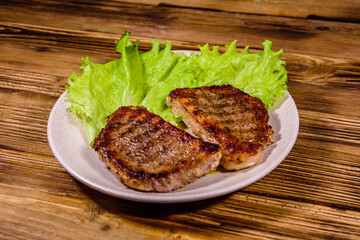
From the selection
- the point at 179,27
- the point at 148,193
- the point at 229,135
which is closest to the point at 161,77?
the point at 229,135

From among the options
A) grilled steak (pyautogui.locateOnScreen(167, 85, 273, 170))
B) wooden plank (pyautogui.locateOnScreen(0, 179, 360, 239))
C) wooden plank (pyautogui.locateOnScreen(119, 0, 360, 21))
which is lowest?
wooden plank (pyautogui.locateOnScreen(0, 179, 360, 239))

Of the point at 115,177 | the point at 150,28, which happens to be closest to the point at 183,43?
the point at 150,28

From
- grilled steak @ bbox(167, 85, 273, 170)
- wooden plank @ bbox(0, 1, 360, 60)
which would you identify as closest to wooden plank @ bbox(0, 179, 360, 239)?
grilled steak @ bbox(167, 85, 273, 170)

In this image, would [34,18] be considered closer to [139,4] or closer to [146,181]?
[139,4]

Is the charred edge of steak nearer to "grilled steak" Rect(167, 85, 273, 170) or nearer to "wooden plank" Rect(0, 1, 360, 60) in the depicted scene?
"grilled steak" Rect(167, 85, 273, 170)

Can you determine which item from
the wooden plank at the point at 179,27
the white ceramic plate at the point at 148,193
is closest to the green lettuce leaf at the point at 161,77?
the white ceramic plate at the point at 148,193
